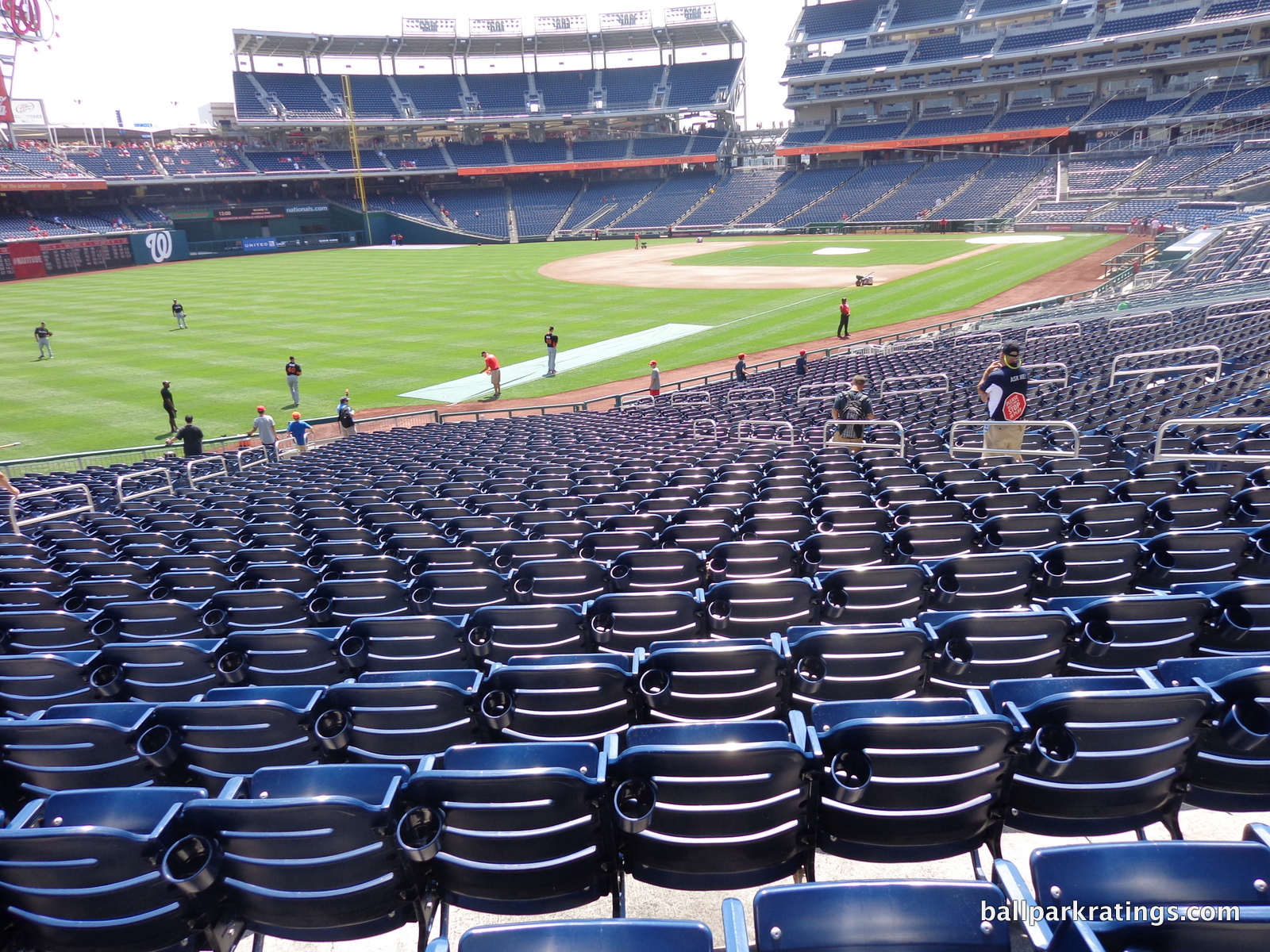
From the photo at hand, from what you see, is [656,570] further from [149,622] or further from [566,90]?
[566,90]

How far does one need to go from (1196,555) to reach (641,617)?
3.63 meters

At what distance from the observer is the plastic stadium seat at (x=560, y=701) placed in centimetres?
383

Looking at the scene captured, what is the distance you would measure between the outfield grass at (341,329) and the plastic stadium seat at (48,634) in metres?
19.1

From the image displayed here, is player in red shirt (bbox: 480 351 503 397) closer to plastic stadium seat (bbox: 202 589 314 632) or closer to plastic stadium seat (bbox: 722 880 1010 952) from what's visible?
plastic stadium seat (bbox: 202 589 314 632)

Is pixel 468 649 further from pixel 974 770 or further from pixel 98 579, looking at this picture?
pixel 98 579

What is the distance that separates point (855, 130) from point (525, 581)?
8996cm

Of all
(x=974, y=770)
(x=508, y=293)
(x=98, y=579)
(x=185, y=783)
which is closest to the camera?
(x=974, y=770)

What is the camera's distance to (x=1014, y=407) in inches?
371

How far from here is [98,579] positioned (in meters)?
7.25

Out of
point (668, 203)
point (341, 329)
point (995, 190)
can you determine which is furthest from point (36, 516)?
point (668, 203)

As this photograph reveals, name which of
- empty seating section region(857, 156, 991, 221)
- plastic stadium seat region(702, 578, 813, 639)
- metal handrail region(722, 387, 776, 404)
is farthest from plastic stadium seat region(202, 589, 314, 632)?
empty seating section region(857, 156, 991, 221)

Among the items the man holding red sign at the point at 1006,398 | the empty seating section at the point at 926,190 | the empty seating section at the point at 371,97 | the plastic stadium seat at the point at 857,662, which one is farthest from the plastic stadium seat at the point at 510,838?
the empty seating section at the point at 371,97

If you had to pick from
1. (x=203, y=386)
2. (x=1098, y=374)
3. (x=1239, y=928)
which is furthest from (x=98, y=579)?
(x=203, y=386)

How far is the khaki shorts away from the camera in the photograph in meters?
9.87
